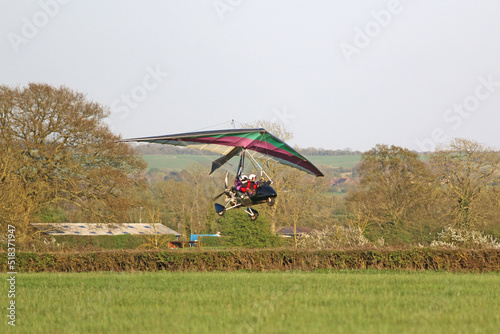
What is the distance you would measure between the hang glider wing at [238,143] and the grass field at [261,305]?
14.2 feet

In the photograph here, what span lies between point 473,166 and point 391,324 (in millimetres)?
34850

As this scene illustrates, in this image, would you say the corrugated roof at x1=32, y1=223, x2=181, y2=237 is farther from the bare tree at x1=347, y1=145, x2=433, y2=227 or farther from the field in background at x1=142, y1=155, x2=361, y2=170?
the field in background at x1=142, y1=155, x2=361, y2=170

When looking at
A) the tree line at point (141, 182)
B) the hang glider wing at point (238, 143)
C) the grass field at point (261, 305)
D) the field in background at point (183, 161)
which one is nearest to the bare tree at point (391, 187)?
the tree line at point (141, 182)

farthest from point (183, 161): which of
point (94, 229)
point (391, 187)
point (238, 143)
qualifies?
point (238, 143)

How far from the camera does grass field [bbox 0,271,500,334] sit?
26.9 ft

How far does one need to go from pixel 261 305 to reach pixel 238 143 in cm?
885

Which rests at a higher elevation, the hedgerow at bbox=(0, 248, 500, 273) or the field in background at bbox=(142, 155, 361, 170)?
the field in background at bbox=(142, 155, 361, 170)

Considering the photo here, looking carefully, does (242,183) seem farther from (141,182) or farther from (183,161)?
(183,161)

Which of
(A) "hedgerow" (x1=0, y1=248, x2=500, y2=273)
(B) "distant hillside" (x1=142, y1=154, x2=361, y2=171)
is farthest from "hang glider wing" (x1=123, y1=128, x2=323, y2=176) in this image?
(B) "distant hillside" (x1=142, y1=154, x2=361, y2=171)

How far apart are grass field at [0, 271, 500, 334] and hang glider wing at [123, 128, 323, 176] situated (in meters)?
4.33

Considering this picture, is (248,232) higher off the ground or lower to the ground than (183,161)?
lower

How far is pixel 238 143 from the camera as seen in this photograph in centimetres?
1812

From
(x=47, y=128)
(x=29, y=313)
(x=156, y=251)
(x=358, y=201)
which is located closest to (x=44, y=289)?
(x=29, y=313)

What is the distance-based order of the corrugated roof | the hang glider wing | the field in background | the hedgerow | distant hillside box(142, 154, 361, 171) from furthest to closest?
the field in background, distant hillside box(142, 154, 361, 171), the corrugated roof, the hedgerow, the hang glider wing
